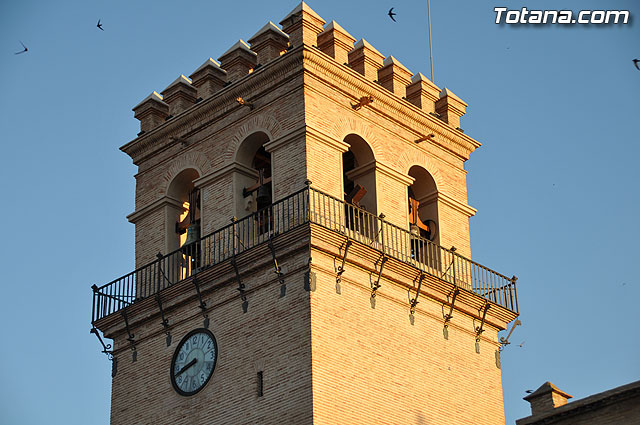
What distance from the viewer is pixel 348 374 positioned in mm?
29281

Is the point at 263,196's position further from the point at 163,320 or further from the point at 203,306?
the point at 163,320

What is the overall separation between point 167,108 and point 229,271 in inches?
237

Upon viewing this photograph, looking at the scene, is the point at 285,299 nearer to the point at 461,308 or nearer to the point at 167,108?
the point at 461,308

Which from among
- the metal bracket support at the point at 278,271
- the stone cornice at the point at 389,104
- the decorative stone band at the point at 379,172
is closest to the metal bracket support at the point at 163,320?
the metal bracket support at the point at 278,271

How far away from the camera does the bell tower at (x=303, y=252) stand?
29.6 meters

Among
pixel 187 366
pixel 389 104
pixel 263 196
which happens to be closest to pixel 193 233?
pixel 263 196

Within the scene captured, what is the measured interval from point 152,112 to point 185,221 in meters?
3.02

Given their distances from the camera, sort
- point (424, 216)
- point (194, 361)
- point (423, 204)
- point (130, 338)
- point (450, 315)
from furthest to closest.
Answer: point (423, 204) → point (424, 216) → point (130, 338) → point (450, 315) → point (194, 361)

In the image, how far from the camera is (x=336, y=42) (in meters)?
32.9

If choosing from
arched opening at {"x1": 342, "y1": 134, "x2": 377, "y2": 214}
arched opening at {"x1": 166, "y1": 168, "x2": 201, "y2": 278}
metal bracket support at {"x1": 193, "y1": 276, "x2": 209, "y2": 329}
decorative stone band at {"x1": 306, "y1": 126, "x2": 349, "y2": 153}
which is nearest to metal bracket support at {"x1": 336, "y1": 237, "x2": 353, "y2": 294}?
arched opening at {"x1": 342, "y1": 134, "x2": 377, "y2": 214}

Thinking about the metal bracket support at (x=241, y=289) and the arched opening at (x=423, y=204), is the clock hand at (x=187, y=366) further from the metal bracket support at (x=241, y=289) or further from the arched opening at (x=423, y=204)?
the arched opening at (x=423, y=204)

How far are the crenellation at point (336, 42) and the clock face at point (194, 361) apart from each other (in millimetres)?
6655

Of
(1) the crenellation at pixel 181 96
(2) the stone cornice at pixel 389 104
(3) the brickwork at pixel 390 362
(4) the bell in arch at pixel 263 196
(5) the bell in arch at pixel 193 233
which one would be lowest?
(3) the brickwork at pixel 390 362

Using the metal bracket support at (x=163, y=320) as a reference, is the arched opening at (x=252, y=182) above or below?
above
